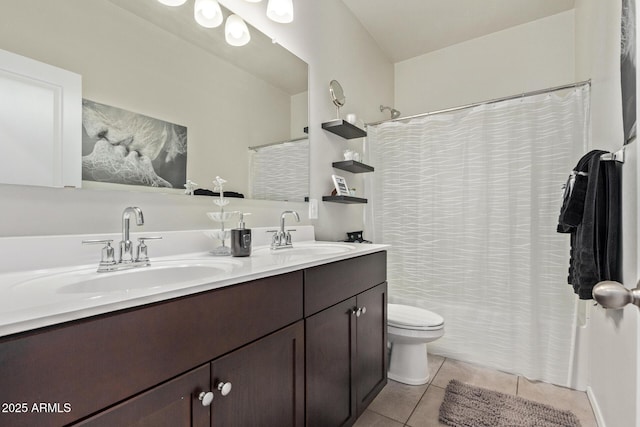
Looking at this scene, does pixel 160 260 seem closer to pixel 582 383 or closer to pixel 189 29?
pixel 189 29

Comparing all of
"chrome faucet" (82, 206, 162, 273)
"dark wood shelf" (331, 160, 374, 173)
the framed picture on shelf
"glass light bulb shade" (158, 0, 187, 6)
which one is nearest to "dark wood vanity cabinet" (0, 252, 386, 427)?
"chrome faucet" (82, 206, 162, 273)

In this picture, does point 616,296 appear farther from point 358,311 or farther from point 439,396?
point 439,396

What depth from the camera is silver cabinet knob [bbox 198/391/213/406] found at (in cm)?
76

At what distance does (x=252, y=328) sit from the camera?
0.91 m

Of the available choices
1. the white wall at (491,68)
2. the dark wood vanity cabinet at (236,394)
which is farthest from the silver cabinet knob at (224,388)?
the white wall at (491,68)

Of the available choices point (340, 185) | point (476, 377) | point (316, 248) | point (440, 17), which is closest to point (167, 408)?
point (316, 248)

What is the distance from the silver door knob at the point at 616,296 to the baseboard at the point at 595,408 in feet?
4.85

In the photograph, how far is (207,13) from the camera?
141 centimetres

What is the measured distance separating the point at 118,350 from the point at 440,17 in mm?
2929

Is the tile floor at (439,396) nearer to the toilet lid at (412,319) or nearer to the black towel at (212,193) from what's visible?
the toilet lid at (412,319)

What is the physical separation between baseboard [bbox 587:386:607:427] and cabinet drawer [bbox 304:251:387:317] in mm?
1199

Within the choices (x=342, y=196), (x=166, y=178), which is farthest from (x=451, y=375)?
(x=166, y=178)

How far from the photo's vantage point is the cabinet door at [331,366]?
1.17m

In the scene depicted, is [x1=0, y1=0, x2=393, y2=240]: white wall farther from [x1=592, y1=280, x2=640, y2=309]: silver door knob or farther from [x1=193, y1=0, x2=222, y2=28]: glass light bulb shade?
[x1=592, y1=280, x2=640, y2=309]: silver door knob
